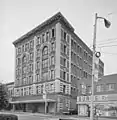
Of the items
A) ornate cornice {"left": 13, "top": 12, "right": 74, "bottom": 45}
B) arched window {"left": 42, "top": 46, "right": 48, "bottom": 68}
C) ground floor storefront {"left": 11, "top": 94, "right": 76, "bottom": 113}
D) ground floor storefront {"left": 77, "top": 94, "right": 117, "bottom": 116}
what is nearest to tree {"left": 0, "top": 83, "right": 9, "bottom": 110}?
ground floor storefront {"left": 77, "top": 94, "right": 117, "bottom": 116}

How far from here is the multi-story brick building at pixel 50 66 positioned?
51562 mm

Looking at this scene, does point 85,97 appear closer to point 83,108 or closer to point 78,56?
point 83,108

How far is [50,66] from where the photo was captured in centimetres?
5328

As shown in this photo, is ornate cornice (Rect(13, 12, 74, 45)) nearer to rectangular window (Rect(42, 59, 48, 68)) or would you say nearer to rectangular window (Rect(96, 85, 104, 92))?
rectangular window (Rect(42, 59, 48, 68))

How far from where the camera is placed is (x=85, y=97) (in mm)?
46469

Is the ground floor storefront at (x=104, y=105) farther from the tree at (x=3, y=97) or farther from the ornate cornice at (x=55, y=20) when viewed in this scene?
the tree at (x=3, y=97)

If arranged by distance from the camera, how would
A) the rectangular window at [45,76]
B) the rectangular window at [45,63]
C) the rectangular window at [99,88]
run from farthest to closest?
1. the rectangular window at [45,63]
2. the rectangular window at [45,76]
3. the rectangular window at [99,88]

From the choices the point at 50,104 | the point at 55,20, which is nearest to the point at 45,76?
the point at 50,104

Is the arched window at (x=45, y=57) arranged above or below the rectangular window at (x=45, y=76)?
above

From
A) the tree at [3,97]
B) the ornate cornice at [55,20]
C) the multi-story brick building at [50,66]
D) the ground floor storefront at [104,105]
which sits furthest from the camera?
the ornate cornice at [55,20]

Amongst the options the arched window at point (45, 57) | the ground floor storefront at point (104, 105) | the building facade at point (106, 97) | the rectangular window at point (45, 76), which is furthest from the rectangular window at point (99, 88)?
the arched window at point (45, 57)

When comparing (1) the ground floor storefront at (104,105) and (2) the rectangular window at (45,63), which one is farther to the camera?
(2) the rectangular window at (45,63)

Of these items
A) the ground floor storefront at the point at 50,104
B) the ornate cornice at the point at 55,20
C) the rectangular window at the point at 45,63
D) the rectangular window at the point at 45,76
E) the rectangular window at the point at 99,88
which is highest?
the ornate cornice at the point at 55,20

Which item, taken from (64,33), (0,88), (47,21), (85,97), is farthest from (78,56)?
(0,88)
